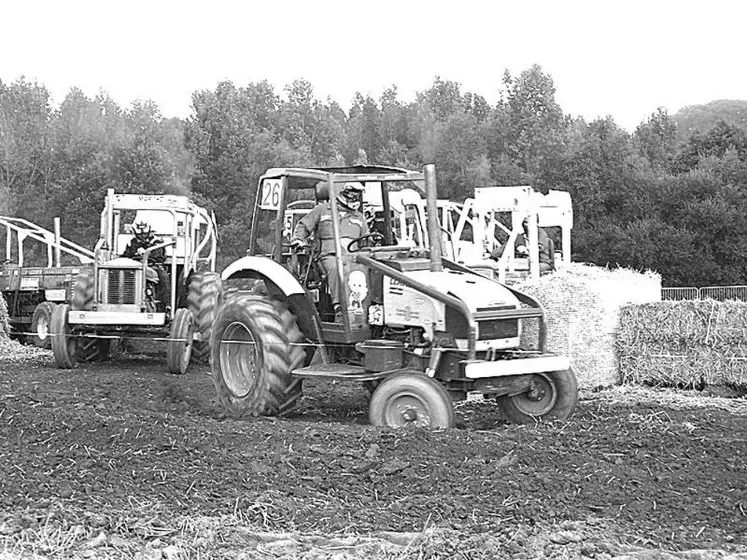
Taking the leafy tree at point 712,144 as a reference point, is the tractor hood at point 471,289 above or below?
below

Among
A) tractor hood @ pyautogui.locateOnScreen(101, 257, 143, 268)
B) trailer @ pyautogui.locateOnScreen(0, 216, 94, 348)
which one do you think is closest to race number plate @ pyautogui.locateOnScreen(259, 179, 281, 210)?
tractor hood @ pyautogui.locateOnScreen(101, 257, 143, 268)

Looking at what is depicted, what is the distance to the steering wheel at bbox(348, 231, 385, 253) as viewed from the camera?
942cm

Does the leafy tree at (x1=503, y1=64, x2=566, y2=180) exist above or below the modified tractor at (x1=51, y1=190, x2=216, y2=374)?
above

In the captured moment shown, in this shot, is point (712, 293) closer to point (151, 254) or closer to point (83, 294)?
point (151, 254)

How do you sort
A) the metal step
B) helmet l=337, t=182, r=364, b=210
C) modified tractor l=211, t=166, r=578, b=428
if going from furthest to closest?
helmet l=337, t=182, r=364, b=210 < the metal step < modified tractor l=211, t=166, r=578, b=428

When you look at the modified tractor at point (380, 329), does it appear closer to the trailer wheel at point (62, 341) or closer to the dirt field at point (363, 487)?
the dirt field at point (363, 487)

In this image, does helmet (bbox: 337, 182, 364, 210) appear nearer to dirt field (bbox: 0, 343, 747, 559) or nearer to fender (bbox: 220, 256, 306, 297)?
fender (bbox: 220, 256, 306, 297)

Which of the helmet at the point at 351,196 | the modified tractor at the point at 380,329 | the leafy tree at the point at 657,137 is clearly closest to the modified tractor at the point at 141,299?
the modified tractor at the point at 380,329

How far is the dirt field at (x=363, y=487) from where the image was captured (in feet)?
17.9

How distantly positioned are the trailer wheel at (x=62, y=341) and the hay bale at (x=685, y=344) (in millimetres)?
7328

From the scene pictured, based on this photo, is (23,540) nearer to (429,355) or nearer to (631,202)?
(429,355)

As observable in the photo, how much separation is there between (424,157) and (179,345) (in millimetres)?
27524

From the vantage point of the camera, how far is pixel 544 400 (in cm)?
914

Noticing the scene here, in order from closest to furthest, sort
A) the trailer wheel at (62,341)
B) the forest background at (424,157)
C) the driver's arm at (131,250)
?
the trailer wheel at (62,341) → the driver's arm at (131,250) → the forest background at (424,157)
